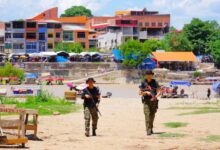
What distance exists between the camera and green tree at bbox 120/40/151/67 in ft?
303

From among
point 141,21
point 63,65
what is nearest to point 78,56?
point 63,65

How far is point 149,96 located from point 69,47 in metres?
94.9

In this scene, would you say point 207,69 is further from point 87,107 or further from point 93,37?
point 87,107

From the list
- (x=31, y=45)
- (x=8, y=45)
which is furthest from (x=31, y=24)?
(x=8, y=45)

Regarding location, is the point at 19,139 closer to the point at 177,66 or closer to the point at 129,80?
the point at 129,80

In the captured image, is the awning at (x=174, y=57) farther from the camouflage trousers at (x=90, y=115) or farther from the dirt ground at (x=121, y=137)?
the camouflage trousers at (x=90, y=115)

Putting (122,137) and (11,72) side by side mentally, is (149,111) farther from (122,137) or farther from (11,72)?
(11,72)

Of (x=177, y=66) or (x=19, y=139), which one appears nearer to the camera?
(x=19, y=139)

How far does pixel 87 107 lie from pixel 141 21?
351 ft

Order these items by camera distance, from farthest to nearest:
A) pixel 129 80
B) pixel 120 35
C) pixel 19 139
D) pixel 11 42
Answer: pixel 120 35 < pixel 11 42 < pixel 129 80 < pixel 19 139

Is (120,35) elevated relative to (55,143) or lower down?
elevated

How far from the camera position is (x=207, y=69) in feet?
320

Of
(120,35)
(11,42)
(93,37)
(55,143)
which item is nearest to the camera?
(55,143)

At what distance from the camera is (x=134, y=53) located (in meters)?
93.0
